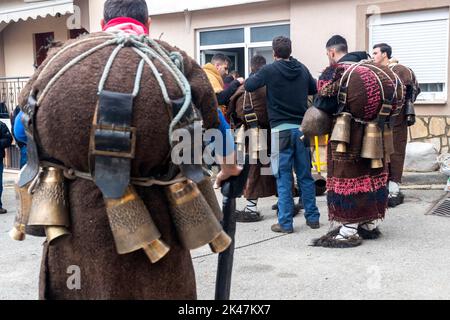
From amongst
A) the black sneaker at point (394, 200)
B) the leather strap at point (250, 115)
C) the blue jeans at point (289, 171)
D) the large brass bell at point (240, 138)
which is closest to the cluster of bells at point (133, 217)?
the blue jeans at point (289, 171)

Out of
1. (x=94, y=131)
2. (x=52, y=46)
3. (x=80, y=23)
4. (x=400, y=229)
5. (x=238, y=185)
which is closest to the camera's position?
(x=94, y=131)

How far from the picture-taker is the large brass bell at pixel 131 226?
2.05m

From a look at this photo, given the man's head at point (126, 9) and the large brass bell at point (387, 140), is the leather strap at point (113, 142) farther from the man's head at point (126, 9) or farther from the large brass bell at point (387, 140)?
the large brass bell at point (387, 140)

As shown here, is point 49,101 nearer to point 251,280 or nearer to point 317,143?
point 251,280

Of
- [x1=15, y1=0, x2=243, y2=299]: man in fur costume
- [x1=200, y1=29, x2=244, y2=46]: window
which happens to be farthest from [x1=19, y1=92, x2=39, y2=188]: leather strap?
[x1=200, y1=29, x2=244, y2=46]: window

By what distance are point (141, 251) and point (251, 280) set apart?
2407 millimetres

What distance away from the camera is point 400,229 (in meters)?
5.84

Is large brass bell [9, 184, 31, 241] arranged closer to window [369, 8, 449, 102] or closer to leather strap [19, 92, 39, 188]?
leather strap [19, 92, 39, 188]

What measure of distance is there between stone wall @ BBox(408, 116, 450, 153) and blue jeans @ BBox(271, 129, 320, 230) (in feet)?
11.1

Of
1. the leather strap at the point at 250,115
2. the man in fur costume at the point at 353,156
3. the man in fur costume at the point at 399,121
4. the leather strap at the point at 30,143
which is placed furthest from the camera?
the man in fur costume at the point at 399,121

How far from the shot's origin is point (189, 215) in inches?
85.6

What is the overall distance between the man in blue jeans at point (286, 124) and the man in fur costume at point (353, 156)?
25.1 inches

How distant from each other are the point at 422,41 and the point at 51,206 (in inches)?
299
